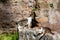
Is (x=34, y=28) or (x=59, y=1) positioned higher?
(x=59, y=1)

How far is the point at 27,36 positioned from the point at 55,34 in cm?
46

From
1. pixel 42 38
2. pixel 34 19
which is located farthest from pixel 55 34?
pixel 34 19

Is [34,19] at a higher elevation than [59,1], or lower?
lower

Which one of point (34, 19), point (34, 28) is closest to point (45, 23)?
point (34, 19)

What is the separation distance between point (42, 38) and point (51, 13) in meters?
0.85

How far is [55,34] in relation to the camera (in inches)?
125

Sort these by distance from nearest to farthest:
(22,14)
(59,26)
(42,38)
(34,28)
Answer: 1. (42,38)
2. (34,28)
3. (59,26)
4. (22,14)

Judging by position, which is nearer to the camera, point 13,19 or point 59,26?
point 59,26

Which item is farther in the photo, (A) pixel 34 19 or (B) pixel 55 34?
(A) pixel 34 19

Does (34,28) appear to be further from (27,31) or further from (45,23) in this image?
(45,23)

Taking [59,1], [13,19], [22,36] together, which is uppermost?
[59,1]

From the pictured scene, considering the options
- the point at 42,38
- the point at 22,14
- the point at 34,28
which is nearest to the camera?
the point at 42,38

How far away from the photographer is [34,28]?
11.1 ft

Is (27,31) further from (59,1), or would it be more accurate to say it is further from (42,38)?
(59,1)
